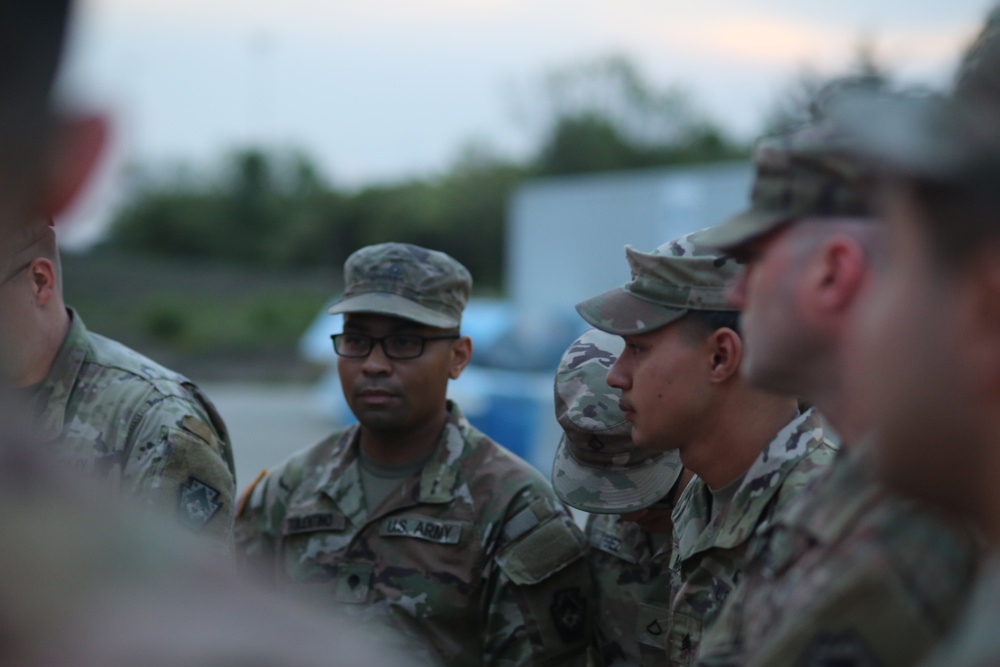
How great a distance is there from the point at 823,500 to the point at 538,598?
2086 mm

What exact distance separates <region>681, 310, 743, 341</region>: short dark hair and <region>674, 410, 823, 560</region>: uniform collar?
0.27m

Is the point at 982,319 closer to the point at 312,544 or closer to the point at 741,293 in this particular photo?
the point at 741,293

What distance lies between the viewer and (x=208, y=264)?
39.2m

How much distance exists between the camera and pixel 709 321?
264 centimetres

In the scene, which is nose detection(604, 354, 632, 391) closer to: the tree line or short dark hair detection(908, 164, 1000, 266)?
short dark hair detection(908, 164, 1000, 266)

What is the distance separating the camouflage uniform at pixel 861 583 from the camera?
1291mm

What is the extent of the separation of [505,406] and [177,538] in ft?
29.1

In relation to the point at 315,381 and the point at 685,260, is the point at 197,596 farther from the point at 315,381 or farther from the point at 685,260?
the point at 315,381

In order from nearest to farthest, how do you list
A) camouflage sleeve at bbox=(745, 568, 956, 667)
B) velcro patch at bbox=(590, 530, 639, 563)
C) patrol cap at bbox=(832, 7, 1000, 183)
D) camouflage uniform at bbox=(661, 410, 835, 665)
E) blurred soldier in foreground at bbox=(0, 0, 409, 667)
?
blurred soldier in foreground at bbox=(0, 0, 409, 667) < patrol cap at bbox=(832, 7, 1000, 183) < camouflage sleeve at bbox=(745, 568, 956, 667) < camouflage uniform at bbox=(661, 410, 835, 665) < velcro patch at bbox=(590, 530, 639, 563)

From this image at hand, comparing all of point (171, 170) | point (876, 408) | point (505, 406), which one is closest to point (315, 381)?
point (505, 406)

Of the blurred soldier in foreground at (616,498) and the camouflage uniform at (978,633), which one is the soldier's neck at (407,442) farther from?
the camouflage uniform at (978,633)

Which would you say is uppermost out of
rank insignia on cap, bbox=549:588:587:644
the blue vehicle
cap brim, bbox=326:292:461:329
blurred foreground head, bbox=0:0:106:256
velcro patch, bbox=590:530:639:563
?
blurred foreground head, bbox=0:0:106:256

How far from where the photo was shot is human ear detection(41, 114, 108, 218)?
1001mm

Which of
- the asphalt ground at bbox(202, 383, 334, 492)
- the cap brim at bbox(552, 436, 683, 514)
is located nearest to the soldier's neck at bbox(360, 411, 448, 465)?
the cap brim at bbox(552, 436, 683, 514)
